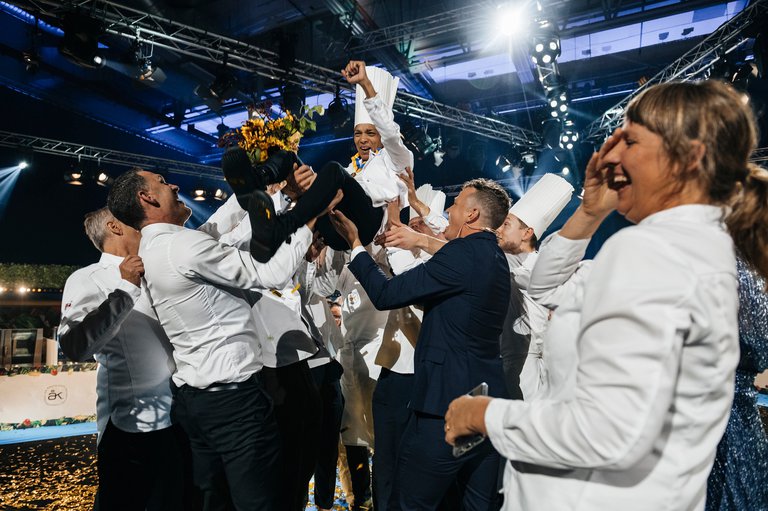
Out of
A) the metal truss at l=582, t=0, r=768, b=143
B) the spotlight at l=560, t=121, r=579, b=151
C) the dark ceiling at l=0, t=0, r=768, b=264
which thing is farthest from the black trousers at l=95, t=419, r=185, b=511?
the spotlight at l=560, t=121, r=579, b=151

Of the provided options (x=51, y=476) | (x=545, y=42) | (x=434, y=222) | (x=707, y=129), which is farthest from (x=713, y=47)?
(x=51, y=476)

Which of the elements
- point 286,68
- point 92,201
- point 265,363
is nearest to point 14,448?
point 265,363

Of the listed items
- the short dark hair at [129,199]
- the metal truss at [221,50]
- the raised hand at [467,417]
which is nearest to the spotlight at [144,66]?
the metal truss at [221,50]

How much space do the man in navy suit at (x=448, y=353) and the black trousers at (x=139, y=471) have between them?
40.6 inches

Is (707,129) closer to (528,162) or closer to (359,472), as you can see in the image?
(359,472)

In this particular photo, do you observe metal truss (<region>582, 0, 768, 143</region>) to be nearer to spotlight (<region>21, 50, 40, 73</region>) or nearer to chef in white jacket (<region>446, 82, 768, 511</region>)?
chef in white jacket (<region>446, 82, 768, 511</region>)

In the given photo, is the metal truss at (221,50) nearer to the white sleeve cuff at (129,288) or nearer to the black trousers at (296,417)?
the white sleeve cuff at (129,288)

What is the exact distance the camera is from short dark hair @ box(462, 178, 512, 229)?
2230mm

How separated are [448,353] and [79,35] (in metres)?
5.53

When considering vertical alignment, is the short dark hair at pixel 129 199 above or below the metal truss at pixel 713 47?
below

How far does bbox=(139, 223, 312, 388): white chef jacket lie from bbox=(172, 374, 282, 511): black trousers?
0.23ft

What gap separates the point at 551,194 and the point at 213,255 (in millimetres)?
→ 2204

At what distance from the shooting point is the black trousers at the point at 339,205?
6.46ft

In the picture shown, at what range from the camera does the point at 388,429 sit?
242 cm
